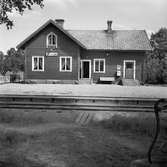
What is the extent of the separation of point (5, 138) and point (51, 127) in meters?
1.67

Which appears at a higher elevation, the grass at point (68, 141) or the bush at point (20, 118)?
the bush at point (20, 118)

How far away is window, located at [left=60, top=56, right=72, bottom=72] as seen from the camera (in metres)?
28.4

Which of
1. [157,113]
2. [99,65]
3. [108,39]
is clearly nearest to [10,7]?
[157,113]

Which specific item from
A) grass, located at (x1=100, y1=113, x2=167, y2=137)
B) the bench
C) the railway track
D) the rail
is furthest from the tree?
the bench

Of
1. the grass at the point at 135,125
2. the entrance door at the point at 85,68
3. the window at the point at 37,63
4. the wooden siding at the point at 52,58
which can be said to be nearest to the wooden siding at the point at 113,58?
the entrance door at the point at 85,68

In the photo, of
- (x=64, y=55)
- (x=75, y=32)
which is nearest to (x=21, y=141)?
(x=64, y=55)

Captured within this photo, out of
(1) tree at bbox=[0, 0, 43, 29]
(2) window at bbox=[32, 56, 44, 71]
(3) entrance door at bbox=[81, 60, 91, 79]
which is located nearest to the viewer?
(1) tree at bbox=[0, 0, 43, 29]

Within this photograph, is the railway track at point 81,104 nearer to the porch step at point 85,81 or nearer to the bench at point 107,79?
the porch step at point 85,81

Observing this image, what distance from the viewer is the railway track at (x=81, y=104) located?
Answer: 33.9 feet

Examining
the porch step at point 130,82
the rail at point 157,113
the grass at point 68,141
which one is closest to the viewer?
the rail at point 157,113

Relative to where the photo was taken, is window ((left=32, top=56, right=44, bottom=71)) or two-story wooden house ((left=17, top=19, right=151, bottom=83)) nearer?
two-story wooden house ((left=17, top=19, right=151, bottom=83))

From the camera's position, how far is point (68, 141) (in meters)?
6.40

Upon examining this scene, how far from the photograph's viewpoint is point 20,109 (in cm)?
1058

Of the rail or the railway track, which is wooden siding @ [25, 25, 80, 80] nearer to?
the railway track
